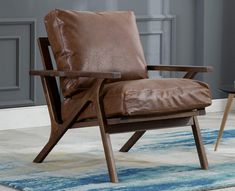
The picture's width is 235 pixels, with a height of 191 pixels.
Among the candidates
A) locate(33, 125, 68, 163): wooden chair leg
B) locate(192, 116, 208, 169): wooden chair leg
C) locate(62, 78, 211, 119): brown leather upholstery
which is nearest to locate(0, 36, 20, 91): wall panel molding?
locate(33, 125, 68, 163): wooden chair leg

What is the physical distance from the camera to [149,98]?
363cm

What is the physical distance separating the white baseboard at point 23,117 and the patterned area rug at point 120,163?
4.0 inches

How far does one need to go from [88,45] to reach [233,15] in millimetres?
2874

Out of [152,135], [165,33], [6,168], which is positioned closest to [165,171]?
[6,168]

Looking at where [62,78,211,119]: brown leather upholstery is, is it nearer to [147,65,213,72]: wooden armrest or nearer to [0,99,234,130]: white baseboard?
[147,65,213,72]: wooden armrest

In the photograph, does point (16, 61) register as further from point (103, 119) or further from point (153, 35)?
point (103, 119)

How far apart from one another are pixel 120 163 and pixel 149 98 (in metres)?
0.54

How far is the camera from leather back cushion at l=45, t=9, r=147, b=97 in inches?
154

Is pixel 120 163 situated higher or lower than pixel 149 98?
lower

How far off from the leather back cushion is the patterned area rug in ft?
A: 1.39

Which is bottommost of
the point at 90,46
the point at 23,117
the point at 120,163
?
the point at 23,117

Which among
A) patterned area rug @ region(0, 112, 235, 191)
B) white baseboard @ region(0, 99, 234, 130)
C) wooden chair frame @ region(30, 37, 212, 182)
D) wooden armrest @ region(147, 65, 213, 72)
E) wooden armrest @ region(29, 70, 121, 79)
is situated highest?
wooden armrest @ region(29, 70, 121, 79)

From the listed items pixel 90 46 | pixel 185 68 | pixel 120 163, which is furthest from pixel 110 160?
pixel 185 68

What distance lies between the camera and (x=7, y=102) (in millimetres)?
5352
